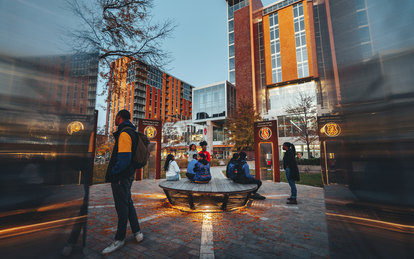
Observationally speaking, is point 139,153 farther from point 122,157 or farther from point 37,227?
point 37,227

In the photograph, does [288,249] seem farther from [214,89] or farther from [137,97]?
[137,97]

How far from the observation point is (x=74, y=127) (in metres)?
Answer: 1.93

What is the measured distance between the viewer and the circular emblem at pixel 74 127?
5.85 feet

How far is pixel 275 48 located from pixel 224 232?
37363mm

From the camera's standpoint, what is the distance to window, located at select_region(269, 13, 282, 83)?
34125 mm

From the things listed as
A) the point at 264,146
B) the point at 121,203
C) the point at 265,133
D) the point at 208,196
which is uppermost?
the point at 265,133

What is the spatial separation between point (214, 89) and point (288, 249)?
34.5m

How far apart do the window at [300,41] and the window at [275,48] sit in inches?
119

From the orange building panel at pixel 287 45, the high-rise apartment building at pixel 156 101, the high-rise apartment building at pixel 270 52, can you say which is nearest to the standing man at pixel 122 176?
the high-rise apartment building at pixel 156 101

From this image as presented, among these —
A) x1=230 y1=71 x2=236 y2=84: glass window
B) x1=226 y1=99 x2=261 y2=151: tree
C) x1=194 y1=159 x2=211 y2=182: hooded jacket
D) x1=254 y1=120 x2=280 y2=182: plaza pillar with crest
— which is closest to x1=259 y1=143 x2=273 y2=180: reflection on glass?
x1=254 y1=120 x2=280 y2=182: plaza pillar with crest

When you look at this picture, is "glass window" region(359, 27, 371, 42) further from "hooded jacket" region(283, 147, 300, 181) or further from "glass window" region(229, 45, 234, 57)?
"glass window" region(229, 45, 234, 57)

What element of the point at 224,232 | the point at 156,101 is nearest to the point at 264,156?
the point at 224,232

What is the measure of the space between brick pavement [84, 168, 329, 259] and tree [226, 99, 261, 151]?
54.8ft

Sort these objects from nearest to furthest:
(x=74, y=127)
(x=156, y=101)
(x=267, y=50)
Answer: (x=74, y=127) < (x=267, y=50) < (x=156, y=101)
